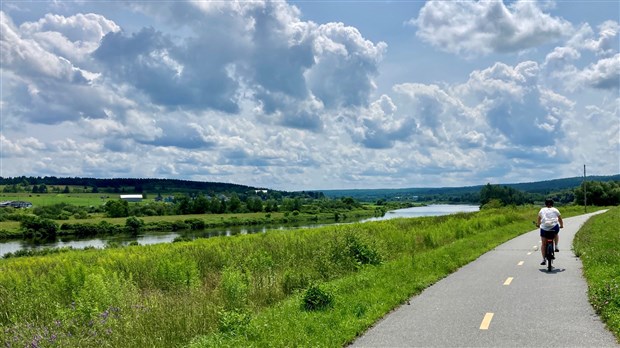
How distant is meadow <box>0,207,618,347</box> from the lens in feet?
29.7

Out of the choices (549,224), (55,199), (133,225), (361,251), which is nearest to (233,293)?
(361,251)

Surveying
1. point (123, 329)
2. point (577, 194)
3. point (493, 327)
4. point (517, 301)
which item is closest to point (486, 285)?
point (517, 301)

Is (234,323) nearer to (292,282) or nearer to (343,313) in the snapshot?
(343,313)

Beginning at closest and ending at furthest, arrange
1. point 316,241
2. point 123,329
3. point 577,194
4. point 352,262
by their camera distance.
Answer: point 123,329 < point 352,262 < point 316,241 < point 577,194

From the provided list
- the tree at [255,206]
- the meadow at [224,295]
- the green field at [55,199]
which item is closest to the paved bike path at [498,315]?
the meadow at [224,295]

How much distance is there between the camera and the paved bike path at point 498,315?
26.5 ft

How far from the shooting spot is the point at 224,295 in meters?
12.2

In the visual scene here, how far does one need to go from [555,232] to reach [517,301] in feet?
22.3

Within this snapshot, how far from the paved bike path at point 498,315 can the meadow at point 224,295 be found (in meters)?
0.58

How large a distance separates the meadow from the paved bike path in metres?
0.58

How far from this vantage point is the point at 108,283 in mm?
13109

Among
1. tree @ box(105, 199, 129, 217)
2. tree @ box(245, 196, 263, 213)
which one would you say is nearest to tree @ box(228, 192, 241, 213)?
tree @ box(245, 196, 263, 213)

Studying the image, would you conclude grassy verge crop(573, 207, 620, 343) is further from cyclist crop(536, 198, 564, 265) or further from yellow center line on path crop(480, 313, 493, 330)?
yellow center line on path crop(480, 313, 493, 330)

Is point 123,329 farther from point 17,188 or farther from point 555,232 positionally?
point 17,188
